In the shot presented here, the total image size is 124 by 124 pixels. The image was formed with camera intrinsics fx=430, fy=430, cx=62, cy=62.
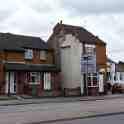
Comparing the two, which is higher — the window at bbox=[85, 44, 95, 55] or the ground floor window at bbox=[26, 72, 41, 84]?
the window at bbox=[85, 44, 95, 55]

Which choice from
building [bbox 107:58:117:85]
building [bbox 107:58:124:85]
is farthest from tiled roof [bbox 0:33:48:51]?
building [bbox 107:58:124:85]

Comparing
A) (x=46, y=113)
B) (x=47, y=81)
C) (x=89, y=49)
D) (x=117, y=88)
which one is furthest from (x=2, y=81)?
(x=46, y=113)

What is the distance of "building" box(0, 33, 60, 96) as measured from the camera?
5191 centimetres

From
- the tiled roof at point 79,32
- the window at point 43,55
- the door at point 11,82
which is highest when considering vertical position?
the tiled roof at point 79,32

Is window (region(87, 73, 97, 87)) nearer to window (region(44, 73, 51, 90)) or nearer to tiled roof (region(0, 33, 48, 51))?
window (region(44, 73, 51, 90))

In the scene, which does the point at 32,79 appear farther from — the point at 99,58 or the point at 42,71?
the point at 99,58

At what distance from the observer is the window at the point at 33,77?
53.8 m

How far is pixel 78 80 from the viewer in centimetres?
5850

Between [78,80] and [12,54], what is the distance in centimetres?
1037

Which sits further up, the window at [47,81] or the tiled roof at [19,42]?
the tiled roof at [19,42]

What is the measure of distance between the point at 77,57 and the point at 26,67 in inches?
321

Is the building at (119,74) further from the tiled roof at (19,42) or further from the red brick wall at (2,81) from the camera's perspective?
the red brick wall at (2,81)

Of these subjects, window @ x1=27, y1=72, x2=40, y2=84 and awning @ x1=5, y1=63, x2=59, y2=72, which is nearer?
awning @ x1=5, y1=63, x2=59, y2=72

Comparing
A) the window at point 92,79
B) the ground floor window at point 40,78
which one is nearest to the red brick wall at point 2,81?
the ground floor window at point 40,78
